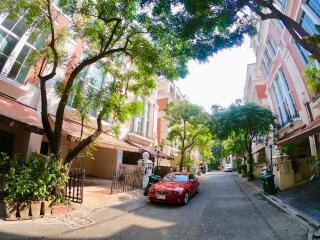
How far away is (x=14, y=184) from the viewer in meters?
7.75

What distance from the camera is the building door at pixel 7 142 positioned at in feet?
38.2

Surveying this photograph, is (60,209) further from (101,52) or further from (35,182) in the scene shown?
(101,52)

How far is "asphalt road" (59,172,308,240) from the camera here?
702cm

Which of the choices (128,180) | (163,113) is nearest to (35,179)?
(128,180)

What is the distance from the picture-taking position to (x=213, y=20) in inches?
285

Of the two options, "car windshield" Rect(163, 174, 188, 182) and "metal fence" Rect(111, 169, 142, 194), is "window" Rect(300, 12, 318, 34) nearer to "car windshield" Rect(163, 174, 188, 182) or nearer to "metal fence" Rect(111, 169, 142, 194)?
"car windshield" Rect(163, 174, 188, 182)

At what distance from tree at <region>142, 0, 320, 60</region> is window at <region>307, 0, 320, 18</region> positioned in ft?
20.6

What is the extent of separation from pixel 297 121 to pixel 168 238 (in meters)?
14.1

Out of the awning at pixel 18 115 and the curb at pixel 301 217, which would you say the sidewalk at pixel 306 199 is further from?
the awning at pixel 18 115

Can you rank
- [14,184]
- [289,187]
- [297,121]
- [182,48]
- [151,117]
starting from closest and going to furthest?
[14,184], [182,48], [289,187], [297,121], [151,117]

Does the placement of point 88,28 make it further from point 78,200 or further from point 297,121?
point 297,121

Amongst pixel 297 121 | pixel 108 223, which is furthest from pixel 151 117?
pixel 108 223

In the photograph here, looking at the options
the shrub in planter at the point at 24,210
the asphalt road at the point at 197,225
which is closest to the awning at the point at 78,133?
the asphalt road at the point at 197,225

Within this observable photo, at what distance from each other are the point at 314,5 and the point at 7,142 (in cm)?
1551
